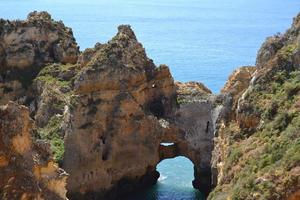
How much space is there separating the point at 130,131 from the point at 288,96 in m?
16.7

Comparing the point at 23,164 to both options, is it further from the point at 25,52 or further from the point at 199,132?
the point at 25,52

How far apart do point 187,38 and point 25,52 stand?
241 feet

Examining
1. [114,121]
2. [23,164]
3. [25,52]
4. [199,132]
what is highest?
[25,52]

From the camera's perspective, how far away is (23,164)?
17.4 meters

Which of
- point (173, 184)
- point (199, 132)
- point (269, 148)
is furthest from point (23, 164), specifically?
point (173, 184)

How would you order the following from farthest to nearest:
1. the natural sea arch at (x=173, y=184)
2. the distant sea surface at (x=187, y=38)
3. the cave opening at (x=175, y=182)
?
1. the distant sea surface at (x=187, y=38)
2. the cave opening at (x=175, y=182)
3. the natural sea arch at (x=173, y=184)

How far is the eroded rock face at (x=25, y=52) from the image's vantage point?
43.7 m

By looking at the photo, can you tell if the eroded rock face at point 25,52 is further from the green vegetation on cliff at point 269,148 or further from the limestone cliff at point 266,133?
the green vegetation on cliff at point 269,148

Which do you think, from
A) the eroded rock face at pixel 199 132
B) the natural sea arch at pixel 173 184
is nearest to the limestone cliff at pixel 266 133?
the eroded rock face at pixel 199 132

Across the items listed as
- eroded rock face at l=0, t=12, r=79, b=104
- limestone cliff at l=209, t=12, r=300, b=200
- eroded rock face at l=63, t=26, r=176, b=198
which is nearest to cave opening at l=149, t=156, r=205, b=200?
eroded rock face at l=63, t=26, r=176, b=198

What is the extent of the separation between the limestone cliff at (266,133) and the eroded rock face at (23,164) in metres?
6.51

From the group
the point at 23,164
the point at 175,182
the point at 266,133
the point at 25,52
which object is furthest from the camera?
the point at 175,182

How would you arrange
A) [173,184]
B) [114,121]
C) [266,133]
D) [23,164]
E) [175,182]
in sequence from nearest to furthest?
[23,164], [266,133], [114,121], [173,184], [175,182]

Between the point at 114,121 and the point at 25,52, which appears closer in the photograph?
the point at 114,121
